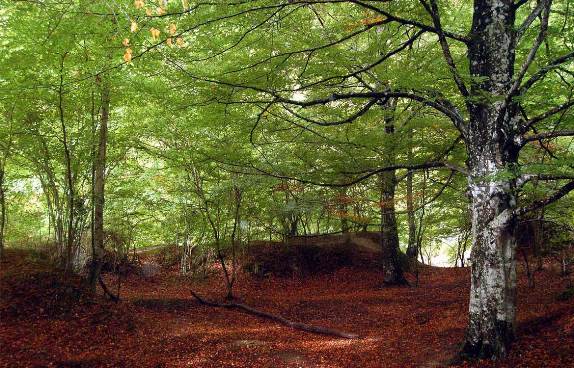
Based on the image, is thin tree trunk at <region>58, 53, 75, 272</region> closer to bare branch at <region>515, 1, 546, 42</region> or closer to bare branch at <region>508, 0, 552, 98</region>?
bare branch at <region>508, 0, 552, 98</region>

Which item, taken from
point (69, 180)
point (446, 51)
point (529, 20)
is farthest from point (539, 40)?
point (69, 180)

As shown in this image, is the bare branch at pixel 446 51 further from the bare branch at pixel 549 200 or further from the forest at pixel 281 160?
the bare branch at pixel 549 200

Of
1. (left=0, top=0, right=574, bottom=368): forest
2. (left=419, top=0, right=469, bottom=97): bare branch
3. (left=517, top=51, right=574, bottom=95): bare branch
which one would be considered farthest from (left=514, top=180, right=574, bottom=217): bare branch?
(left=419, top=0, right=469, bottom=97): bare branch

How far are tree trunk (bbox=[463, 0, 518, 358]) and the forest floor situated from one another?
1.50 feet

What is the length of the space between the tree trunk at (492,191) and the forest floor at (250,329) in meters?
0.46

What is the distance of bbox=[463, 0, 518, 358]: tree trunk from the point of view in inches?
216

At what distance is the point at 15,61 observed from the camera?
7.48 meters

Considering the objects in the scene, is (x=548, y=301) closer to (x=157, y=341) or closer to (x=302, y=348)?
(x=302, y=348)

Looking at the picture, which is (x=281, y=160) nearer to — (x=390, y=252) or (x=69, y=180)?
(x=390, y=252)

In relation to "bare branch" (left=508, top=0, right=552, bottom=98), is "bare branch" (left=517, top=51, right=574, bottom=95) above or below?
below

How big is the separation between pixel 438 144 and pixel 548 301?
445cm

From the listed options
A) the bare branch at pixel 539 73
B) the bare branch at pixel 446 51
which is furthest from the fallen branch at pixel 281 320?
the bare branch at pixel 539 73

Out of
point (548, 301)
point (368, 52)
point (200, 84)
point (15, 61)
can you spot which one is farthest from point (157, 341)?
point (548, 301)

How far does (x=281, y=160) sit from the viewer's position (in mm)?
12602
